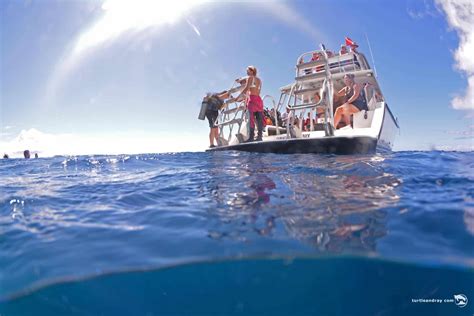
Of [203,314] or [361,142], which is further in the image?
[361,142]

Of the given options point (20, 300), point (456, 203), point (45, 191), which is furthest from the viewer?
point (45, 191)

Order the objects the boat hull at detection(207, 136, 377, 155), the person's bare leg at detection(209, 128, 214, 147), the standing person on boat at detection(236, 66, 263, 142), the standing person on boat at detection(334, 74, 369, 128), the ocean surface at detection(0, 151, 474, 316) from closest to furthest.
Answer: the ocean surface at detection(0, 151, 474, 316)
the boat hull at detection(207, 136, 377, 155)
the standing person on boat at detection(236, 66, 263, 142)
the standing person on boat at detection(334, 74, 369, 128)
the person's bare leg at detection(209, 128, 214, 147)

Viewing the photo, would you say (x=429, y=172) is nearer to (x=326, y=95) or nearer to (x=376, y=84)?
(x=326, y=95)

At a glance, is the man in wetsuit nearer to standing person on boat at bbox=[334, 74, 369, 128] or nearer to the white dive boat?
Answer: the white dive boat

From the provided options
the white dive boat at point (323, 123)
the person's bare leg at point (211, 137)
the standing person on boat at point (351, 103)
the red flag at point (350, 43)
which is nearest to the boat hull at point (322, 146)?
the white dive boat at point (323, 123)

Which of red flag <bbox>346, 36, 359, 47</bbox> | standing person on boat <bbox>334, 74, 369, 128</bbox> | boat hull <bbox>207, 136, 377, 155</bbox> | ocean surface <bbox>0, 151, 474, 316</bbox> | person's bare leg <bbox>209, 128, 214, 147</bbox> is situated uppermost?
red flag <bbox>346, 36, 359, 47</bbox>

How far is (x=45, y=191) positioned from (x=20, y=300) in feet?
8.15

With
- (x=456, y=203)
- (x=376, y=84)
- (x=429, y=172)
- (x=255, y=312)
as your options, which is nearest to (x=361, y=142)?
(x=429, y=172)

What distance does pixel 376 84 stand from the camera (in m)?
10.5

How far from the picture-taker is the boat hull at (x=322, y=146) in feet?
19.8

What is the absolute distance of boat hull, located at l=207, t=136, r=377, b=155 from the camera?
602cm

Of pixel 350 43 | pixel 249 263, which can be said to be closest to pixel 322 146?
pixel 249 263

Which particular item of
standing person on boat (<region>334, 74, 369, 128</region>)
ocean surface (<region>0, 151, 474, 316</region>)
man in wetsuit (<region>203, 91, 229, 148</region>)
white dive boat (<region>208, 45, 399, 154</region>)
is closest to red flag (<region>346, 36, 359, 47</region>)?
white dive boat (<region>208, 45, 399, 154</region>)

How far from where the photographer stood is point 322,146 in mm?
6328
